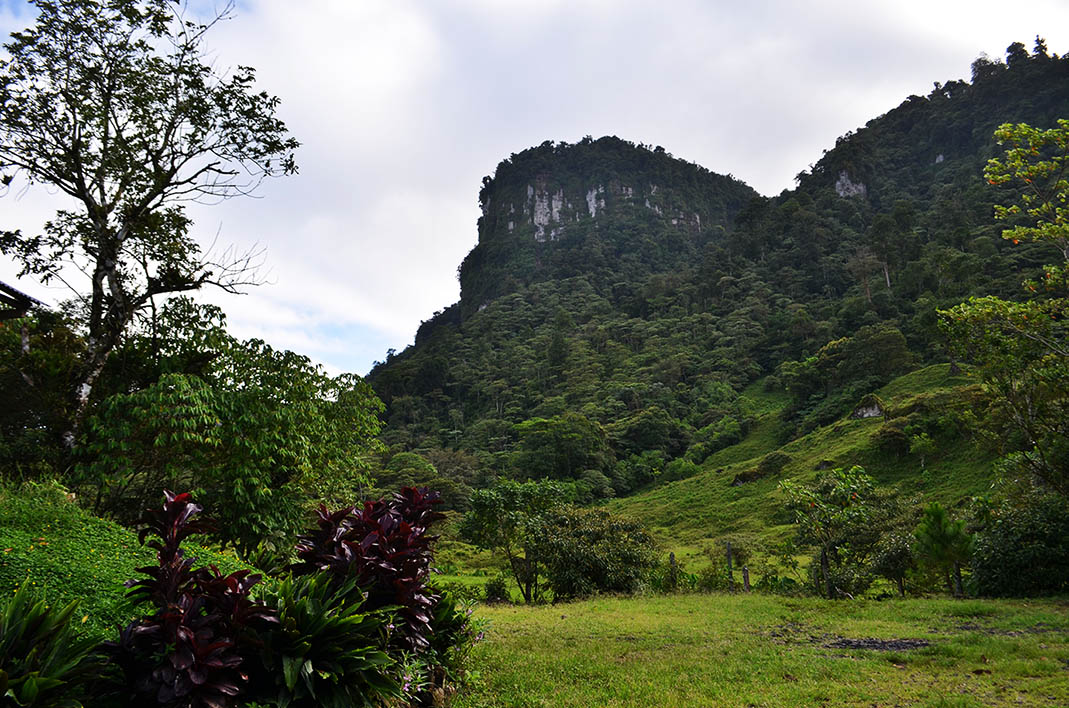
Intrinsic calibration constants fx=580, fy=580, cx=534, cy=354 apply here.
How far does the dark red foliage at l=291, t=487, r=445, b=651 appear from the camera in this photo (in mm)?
3990

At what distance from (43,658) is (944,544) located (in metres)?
13.9

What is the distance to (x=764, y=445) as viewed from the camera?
42125mm

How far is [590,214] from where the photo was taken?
130 meters

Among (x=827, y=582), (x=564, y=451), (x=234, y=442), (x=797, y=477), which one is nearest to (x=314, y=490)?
(x=234, y=442)

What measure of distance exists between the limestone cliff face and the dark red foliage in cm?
9955

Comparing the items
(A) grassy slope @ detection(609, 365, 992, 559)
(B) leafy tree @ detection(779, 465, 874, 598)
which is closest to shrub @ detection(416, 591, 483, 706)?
(B) leafy tree @ detection(779, 465, 874, 598)

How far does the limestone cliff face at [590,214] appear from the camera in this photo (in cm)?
11031

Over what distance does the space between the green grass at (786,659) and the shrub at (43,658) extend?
9.36 ft

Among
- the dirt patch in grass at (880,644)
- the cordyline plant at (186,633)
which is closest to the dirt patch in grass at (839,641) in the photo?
the dirt patch in grass at (880,644)

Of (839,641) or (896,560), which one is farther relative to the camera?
(896,560)

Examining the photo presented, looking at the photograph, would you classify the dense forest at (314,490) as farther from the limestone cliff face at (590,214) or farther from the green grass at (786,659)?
the limestone cliff face at (590,214)

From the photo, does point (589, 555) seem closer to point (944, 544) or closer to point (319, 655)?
point (944, 544)

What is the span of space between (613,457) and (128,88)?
41.9 metres

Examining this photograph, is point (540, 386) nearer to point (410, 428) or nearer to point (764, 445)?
point (410, 428)
